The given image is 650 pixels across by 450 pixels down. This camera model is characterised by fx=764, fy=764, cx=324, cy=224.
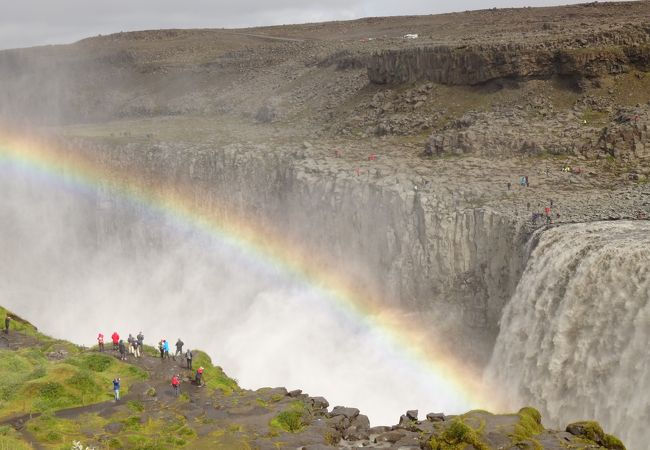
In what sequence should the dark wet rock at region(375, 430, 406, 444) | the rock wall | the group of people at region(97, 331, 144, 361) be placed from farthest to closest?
the rock wall, the group of people at region(97, 331, 144, 361), the dark wet rock at region(375, 430, 406, 444)

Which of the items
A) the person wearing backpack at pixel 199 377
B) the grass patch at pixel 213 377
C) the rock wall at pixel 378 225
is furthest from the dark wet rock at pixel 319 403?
the rock wall at pixel 378 225

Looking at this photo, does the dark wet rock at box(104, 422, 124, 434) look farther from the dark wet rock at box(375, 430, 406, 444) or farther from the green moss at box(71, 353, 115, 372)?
the dark wet rock at box(375, 430, 406, 444)

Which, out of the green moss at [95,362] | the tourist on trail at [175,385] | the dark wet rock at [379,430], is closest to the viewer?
the dark wet rock at [379,430]

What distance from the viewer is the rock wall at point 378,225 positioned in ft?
141

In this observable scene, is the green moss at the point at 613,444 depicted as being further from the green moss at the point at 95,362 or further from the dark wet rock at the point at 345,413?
the green moss at the point at 95,362

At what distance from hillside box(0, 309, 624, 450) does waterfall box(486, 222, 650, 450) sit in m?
4.97

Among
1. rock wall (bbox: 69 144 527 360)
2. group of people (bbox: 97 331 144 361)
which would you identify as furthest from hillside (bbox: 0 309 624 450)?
rock wall (bbox: 69 144 527 360)

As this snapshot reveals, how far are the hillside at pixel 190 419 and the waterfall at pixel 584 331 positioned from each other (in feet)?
16.3

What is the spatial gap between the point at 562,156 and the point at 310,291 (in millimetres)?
19302

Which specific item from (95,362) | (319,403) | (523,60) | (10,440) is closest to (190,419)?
(319,403)

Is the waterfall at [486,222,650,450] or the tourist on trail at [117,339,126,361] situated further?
the tourist on trail at [117,339,126,361]

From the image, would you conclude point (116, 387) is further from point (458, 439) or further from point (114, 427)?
point (458, 439)

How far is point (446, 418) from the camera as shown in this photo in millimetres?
28469

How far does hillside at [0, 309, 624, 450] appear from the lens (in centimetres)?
2544
